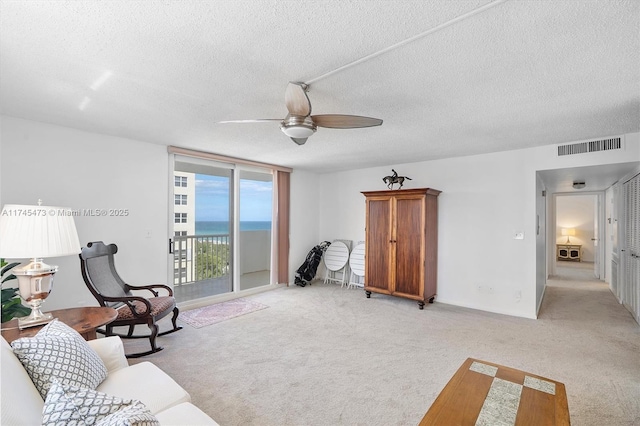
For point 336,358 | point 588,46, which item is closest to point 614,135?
point 588,46

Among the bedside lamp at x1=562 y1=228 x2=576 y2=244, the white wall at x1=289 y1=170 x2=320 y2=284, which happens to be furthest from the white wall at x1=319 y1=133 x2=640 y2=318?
the bedside lamp at x1=562 y1=228 x2=576 y2=244

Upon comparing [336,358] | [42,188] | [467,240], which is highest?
[42,188]

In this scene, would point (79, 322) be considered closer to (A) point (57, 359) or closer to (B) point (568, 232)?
(A) point (57, 359)

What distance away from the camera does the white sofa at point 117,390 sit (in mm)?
1068

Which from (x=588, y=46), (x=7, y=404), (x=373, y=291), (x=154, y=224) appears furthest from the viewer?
(x=373, y=291)

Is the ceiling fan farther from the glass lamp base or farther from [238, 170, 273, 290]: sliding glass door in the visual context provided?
Answer: [238, 170, 273, 290]: sliding glass door

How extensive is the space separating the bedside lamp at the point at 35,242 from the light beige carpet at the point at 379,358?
1160mm

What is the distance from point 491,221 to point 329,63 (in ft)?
11.9

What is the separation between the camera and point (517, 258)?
416 cm

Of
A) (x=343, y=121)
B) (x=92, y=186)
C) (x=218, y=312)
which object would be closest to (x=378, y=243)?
(x=218, y=312)


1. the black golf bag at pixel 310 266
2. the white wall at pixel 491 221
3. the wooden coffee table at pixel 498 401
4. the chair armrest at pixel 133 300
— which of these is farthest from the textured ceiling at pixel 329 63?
the black golf bag at pixel 310 266

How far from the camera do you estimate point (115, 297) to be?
2.88 m

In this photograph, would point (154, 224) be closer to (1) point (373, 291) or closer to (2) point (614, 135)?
(1) point (373, 291)

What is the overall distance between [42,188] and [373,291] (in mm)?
4467
